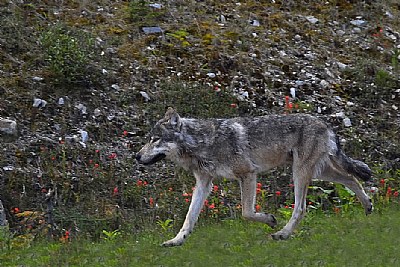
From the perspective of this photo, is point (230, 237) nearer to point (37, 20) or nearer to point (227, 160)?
point (227, 160)

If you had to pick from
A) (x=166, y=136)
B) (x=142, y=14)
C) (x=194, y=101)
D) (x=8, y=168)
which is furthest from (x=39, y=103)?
(x=166, y=136)

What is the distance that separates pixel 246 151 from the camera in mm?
9062

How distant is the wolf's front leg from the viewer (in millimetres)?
8570

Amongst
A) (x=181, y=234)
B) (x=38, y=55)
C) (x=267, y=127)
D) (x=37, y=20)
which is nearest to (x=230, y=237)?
(x=181, y=234)

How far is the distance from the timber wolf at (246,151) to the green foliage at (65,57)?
3335 mm

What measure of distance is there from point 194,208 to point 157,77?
4.18 metres

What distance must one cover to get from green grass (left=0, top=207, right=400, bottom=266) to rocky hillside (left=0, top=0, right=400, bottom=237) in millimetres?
1976

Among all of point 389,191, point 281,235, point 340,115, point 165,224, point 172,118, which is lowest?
point 340,115

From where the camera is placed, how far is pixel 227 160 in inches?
353

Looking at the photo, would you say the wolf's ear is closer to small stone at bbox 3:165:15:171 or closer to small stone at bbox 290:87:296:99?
small stone at bbox 3:165:15:171

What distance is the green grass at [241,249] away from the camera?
7641mm

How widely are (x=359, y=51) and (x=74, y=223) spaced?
6910 millimetres

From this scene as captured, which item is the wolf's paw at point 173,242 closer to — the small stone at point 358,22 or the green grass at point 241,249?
the green grass at point 241,249

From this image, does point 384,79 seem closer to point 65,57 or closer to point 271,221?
point 65,57
